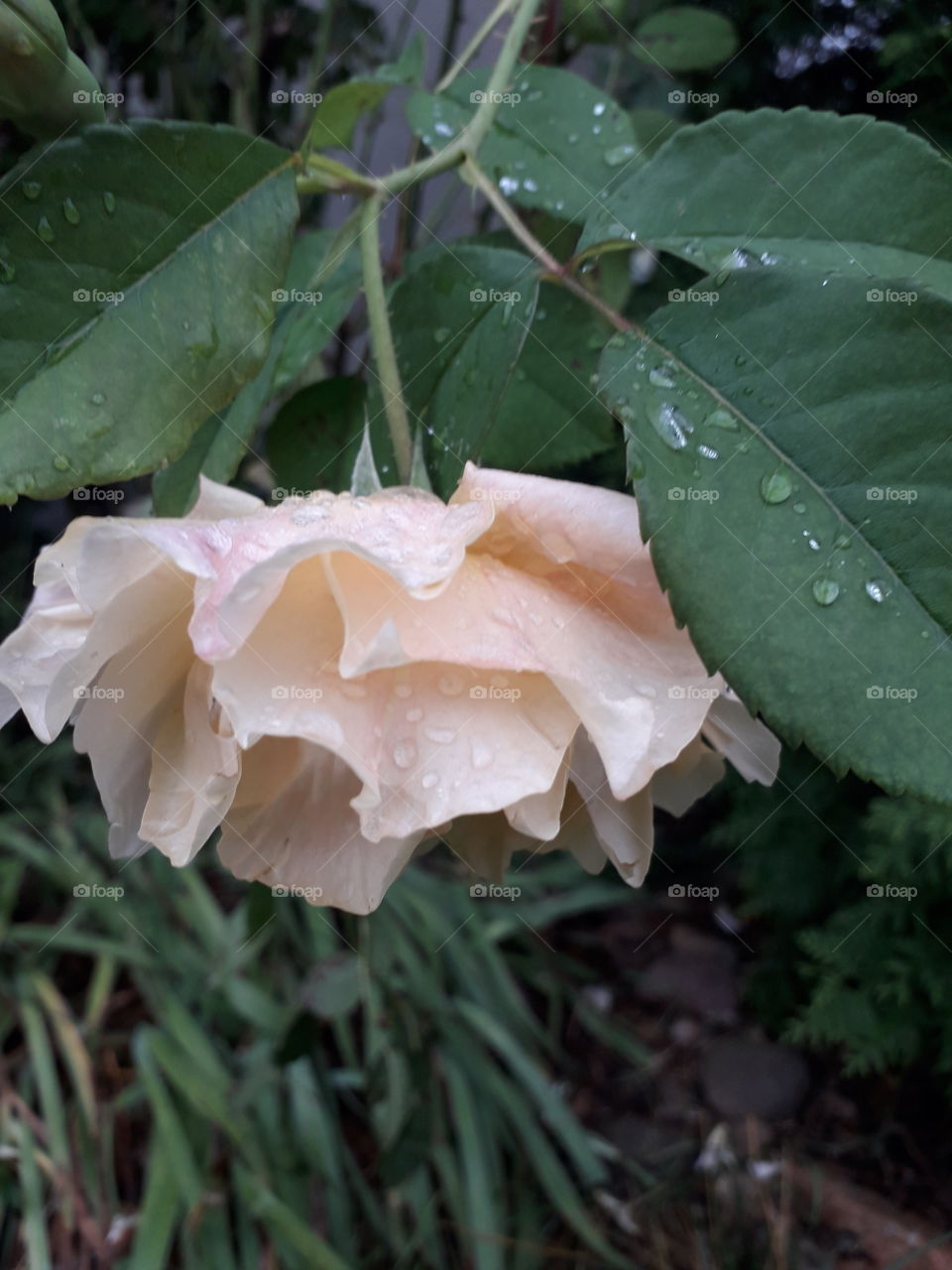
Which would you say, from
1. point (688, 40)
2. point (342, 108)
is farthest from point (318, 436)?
point (688, 40)

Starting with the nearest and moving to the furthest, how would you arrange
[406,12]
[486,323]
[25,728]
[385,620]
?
[385,620]
[486,323]
[406,12]
[25,728]

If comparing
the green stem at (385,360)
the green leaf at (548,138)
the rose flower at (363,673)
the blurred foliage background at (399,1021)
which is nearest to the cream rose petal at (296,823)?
the rose flower at (363,673)

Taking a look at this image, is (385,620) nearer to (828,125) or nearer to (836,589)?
(836,589)

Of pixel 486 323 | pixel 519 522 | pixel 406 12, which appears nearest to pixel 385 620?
pixel 519 522

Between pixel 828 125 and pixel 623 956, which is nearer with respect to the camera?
pixel 828 125
